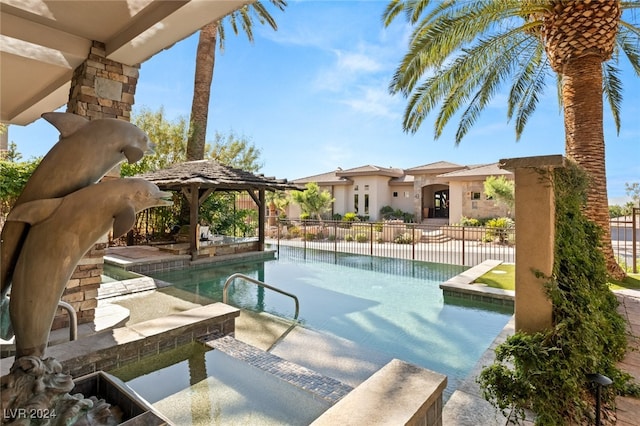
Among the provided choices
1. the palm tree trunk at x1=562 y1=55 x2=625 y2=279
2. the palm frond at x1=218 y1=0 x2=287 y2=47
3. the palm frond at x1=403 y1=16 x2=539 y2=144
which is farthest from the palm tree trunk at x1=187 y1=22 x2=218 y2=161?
the palm tree trunk at x1=562 y1=55 x2=625 y2=279

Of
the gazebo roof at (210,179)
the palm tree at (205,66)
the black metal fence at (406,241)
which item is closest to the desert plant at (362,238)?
the black metal fence at (406,241)

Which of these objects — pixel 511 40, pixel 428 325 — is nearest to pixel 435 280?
pixel 428 325

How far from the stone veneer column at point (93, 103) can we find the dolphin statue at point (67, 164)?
2947 millimetres

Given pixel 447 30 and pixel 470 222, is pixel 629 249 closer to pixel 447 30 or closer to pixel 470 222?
pixel 470 222

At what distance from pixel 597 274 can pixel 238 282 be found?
740 cm

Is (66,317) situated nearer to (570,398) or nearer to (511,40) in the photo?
(570,398)

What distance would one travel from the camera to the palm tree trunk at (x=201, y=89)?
43.7ft

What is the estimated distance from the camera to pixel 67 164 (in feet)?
5.25

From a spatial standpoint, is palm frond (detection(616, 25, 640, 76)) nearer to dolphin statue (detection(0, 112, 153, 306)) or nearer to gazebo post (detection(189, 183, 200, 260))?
dolphin statue (detection(0, 112, 153, 306))

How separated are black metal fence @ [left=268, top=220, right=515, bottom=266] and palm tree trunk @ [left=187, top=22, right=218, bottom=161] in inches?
213

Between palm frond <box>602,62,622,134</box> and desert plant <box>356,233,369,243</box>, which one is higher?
palm frond <box>602,62,622,134</box>

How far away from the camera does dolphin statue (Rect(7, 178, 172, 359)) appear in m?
1.52

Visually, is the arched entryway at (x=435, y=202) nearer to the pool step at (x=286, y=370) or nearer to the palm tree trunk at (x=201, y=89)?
the palm tree trunk at (x=201, y=89)

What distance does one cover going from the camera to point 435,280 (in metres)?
8.93
